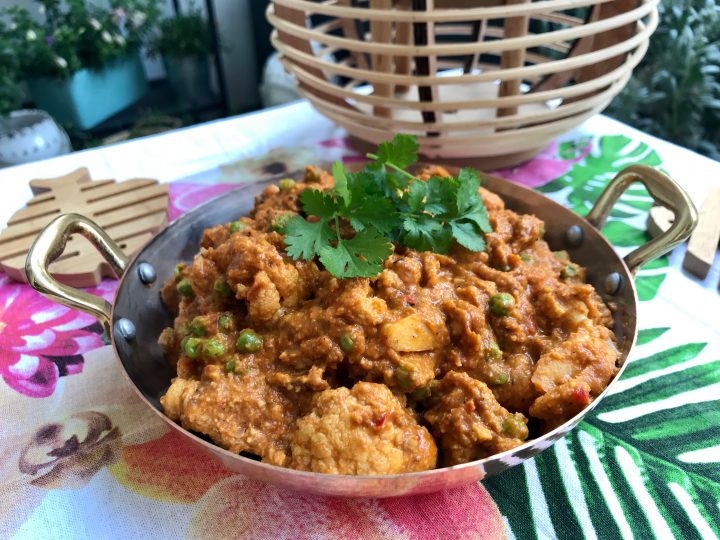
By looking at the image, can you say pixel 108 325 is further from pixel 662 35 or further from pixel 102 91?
pixel 102 91

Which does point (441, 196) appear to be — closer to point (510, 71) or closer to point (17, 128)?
point (510, 71)

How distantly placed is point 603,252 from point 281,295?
845 millimetres

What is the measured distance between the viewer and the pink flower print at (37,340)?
1506 mm

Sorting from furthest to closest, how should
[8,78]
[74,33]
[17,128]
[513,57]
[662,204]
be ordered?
[74,33]
[8,78]
[17,128]
[513,57]
[662,204]

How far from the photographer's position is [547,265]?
143 centimetres

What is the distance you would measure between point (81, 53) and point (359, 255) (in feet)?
16.1

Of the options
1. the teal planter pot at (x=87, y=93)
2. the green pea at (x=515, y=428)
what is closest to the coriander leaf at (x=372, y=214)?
the green pea at (x=515, y=428)

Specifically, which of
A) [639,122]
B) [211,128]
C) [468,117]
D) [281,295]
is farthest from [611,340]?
[639,122]

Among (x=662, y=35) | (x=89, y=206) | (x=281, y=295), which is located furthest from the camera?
(x=662, y=35)

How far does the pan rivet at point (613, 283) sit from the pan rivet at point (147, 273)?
3.89 ft

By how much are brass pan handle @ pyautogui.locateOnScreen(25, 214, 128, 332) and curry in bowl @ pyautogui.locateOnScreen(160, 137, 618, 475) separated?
0.18 meters

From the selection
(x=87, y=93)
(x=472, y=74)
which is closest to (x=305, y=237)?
(x=472, y=74)

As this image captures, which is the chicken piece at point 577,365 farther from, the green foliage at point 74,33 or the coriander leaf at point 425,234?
the green foliage at point 74,33

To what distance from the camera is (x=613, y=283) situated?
141 centimetres
